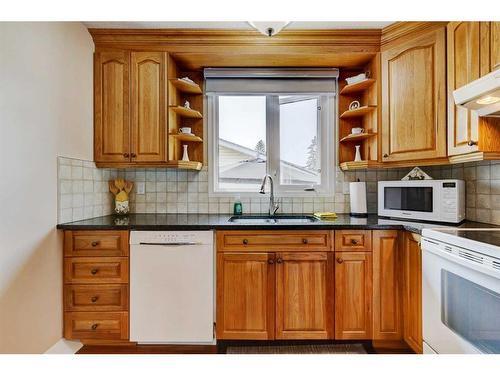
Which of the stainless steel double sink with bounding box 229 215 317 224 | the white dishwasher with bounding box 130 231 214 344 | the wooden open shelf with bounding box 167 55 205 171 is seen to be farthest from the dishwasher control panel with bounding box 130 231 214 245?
the wooden open shelf with bounding box 167 55 205 171

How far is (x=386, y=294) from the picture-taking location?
189 cm

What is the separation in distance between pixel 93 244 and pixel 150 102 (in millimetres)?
1105

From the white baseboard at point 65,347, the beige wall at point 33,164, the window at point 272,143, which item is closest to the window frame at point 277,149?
the window at point 272,143

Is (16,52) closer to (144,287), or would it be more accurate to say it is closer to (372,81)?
(144,287)

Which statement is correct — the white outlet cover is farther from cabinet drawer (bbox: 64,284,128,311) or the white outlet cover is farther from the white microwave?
the white microwave

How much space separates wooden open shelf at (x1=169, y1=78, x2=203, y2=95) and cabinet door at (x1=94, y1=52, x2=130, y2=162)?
37cm

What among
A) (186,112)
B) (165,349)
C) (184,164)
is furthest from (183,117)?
(165,349)

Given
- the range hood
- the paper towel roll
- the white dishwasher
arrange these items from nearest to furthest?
the range hood, the white dishwasher, the paper towel roll

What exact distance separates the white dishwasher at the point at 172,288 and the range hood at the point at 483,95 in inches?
63.7

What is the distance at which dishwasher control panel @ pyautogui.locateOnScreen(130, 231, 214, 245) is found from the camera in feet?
6.17

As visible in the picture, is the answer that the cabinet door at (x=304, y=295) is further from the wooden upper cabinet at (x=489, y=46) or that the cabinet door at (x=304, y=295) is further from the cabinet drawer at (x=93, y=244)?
the wooden upper cabinet at (x=489, y=46)

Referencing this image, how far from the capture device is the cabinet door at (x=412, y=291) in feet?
5.74

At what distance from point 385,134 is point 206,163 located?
58.0 inches

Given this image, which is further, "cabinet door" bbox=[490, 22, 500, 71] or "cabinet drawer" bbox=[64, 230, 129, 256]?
"cabinet drawer" bbox=[64, 230, 129, 256]
